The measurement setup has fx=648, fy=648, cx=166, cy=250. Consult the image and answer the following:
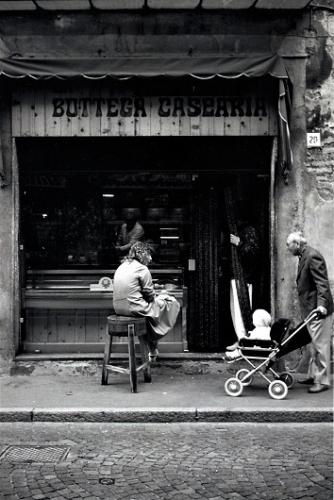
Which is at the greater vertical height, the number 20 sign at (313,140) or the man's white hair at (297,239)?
the number 20 sign at (313,140)

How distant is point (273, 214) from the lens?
29.8 feet

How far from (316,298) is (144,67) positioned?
3695mm

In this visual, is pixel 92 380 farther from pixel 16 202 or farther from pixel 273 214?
pixel 273 214

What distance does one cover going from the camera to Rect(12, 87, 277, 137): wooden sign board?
29.5 feet

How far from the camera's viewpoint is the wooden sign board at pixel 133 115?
898 cm

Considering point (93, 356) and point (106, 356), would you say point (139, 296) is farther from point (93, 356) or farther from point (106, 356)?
point (93, 356)

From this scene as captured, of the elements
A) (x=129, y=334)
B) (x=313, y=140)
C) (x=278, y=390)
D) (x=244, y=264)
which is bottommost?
(x=278, y=390)

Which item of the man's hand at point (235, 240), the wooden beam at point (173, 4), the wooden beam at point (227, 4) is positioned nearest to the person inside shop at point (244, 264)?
the man's hand at point (235, 240)

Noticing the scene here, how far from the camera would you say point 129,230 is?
31.2 feet

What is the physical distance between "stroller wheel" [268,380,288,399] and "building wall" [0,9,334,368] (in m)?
2.18

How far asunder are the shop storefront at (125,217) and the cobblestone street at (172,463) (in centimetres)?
274

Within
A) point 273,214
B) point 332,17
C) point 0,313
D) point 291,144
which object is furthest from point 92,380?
point 332,17

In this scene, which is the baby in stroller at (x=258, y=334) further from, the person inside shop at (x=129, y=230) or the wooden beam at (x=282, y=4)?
the wooden beam at (x=282, y=4)

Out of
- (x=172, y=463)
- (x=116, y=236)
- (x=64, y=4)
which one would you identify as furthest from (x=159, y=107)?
(x=172, y=463)
